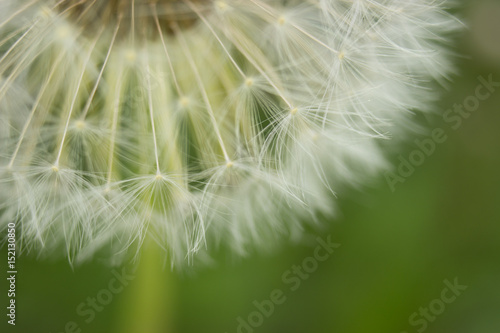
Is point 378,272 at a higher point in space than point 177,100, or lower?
lower

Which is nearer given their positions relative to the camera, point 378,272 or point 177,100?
point 177,100

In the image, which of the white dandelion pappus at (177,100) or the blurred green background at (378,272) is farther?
the blurred green background at (378,272)

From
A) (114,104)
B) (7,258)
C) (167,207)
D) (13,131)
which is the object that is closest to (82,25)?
(114,104)

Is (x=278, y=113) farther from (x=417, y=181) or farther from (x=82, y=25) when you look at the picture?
(x=417, y=181)

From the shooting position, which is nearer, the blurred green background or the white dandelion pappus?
the white dandelion pappus
